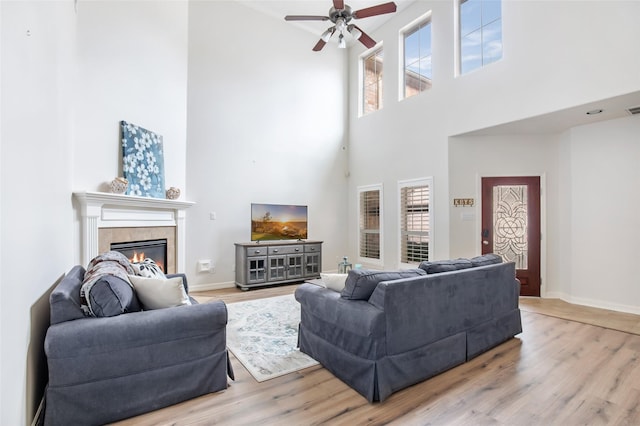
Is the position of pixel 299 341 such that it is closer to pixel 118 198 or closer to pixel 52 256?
pixel 52 256

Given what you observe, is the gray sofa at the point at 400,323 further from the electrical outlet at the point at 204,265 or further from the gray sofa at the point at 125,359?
the electrical outlet at the point at 204,265

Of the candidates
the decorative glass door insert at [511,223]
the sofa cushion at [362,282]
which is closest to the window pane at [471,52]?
the decorative glass door insert at [511,223]

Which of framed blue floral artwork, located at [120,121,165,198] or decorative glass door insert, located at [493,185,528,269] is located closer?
framed blue floral artwork, located at [120,121,165,198]

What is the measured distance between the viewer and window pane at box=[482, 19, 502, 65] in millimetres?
4992

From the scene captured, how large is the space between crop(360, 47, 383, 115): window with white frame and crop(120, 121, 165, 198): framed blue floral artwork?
4.52 metres

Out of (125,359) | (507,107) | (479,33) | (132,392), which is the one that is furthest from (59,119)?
(479,33)

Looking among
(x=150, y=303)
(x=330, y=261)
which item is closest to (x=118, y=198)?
(x=150, y=303)

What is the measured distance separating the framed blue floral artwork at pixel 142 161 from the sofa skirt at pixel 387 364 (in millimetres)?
2927

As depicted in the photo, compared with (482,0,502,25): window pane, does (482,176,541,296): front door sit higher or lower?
lower

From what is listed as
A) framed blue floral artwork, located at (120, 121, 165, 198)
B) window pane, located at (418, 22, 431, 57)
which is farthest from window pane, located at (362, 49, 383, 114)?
framed blue floral artwork, located at (120, 121, 165, 198)

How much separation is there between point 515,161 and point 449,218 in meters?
1.36

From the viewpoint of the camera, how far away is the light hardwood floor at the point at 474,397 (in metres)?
2.03

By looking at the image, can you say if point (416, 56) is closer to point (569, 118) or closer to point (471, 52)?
point (471, 52)

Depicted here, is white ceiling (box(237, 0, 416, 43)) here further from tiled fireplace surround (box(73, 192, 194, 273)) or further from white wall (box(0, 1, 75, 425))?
white wall (box(0, 1, 75, 425))
